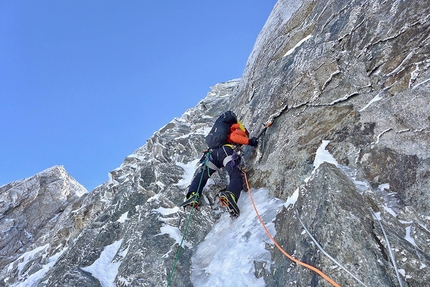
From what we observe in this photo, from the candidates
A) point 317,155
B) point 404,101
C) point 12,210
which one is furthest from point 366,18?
point 12,210

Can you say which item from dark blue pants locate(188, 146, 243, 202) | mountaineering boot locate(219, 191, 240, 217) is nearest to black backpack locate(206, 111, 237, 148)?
dark blue pants locate(188, 146, 243, 202)

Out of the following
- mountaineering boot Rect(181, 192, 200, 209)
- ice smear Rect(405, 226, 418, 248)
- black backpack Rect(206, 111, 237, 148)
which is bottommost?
ice smear Rect(405, 226, 418, 248)

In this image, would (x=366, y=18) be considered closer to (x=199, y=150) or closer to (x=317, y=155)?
(x=317, y=155)

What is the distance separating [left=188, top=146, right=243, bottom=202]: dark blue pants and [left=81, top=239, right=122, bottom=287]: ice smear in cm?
275

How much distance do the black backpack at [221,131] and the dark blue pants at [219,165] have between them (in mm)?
166

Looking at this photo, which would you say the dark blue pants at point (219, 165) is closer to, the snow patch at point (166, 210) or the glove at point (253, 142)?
the glove at point (253, 142)

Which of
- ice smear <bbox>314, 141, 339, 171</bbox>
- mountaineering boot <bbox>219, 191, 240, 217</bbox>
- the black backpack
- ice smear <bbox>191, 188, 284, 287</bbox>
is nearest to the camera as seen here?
ice smear <bbox>191, 188, 284, 287</bbox>

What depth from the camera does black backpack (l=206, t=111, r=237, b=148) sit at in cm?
761

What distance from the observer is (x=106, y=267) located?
7.68 m

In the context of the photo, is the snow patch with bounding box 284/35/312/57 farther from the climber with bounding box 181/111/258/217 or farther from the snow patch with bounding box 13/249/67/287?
the snow patch with bounding box 13/249/67/287

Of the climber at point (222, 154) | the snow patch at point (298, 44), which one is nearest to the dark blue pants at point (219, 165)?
the climber at point (222, 154)

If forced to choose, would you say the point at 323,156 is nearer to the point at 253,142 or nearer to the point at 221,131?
the point at 253,142

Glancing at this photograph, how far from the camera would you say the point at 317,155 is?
586 centimetres

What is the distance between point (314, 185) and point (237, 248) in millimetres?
1972
